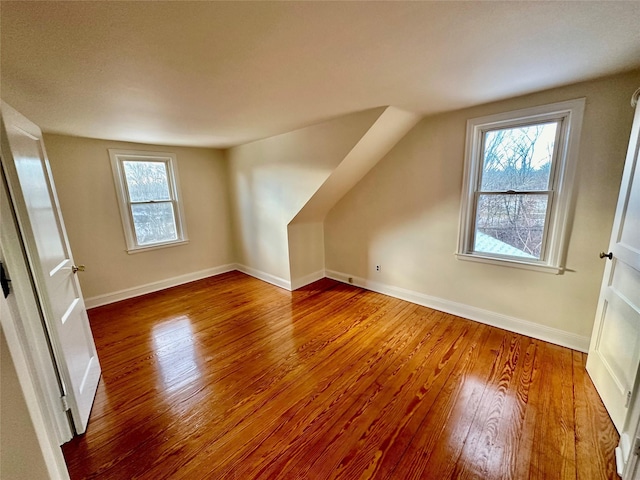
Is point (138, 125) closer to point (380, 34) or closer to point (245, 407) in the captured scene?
point (380, 34)

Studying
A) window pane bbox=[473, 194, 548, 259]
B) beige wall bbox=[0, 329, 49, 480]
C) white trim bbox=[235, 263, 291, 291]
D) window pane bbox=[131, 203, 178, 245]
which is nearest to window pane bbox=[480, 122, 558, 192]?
window pane bbox=[473, 194, 548, 259]

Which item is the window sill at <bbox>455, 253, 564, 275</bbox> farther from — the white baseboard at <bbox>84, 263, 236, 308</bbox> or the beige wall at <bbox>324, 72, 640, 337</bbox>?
the white baseboard at <bbox>84, 263, 236, 308</bbox>

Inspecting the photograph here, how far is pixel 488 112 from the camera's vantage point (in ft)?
7.60

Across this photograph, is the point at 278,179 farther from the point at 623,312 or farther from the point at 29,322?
the point at 623,312

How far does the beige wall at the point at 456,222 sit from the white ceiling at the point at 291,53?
341 millimetres

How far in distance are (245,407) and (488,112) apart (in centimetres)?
312

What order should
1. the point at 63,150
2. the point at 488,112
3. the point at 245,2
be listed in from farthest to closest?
the point at 63,150, the point at 488,112, the point at 245,2

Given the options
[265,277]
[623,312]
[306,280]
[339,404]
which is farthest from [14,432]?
[265,277]

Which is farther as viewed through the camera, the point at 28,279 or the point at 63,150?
the point at 63,150

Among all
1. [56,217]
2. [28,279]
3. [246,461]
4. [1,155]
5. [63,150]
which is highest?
[63,150]

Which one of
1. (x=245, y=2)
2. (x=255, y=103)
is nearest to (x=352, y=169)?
(x=255, y=103)

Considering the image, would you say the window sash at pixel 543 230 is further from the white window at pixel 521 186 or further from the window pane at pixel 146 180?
the window pane at pixel 146 180

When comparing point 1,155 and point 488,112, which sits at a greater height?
point 488,112

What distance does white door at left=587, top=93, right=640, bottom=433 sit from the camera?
1.43m
